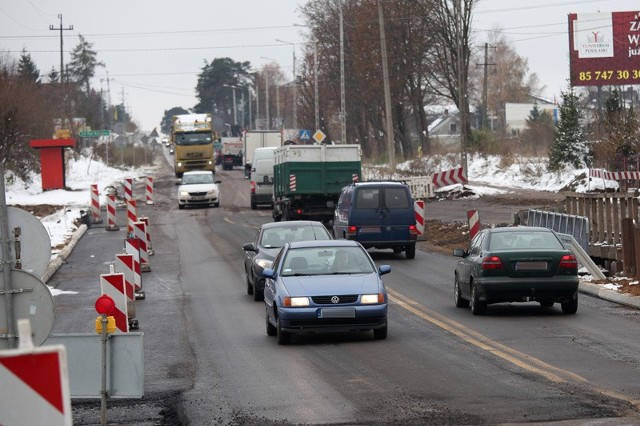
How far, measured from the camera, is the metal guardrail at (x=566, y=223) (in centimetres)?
2547

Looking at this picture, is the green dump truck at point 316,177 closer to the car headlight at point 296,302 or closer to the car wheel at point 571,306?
the car wheel at point 571,306

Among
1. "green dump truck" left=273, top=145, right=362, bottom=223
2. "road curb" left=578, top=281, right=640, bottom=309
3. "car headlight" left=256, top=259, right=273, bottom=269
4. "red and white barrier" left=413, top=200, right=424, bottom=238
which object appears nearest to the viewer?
"road curb" left=578, top=281, right=640, bottom=309

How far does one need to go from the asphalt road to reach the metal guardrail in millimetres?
3011

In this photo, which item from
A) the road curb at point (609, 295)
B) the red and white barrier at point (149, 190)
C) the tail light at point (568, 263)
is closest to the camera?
the tail light at point (568, 263)

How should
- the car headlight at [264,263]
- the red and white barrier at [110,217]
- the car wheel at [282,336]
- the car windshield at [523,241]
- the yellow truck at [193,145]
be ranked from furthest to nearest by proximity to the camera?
the yellow truck at [193,145], the red and white barrier at [110,217], the car headlight at [264,263], the car windshield at [523,241], the car wheel at [282,336]

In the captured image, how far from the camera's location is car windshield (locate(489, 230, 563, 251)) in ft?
61.7

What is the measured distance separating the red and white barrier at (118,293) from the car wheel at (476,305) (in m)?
5.75

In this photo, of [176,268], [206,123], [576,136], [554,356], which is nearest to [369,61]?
[206,123]

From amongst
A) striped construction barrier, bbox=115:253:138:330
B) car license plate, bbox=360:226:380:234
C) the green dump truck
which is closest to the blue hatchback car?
striped construction barrier, bbox=115:253:138:330

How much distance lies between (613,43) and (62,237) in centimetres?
3110

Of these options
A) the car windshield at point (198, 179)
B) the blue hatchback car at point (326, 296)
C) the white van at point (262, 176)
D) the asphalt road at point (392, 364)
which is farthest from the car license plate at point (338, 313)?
the car windshield at point (198, 179)

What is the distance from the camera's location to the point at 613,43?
193ft

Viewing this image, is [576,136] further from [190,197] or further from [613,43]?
[190,197]

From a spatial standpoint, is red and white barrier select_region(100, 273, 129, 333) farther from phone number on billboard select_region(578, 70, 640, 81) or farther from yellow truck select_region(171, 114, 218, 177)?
yellow truck select_region(171, 114, 218, 177)
